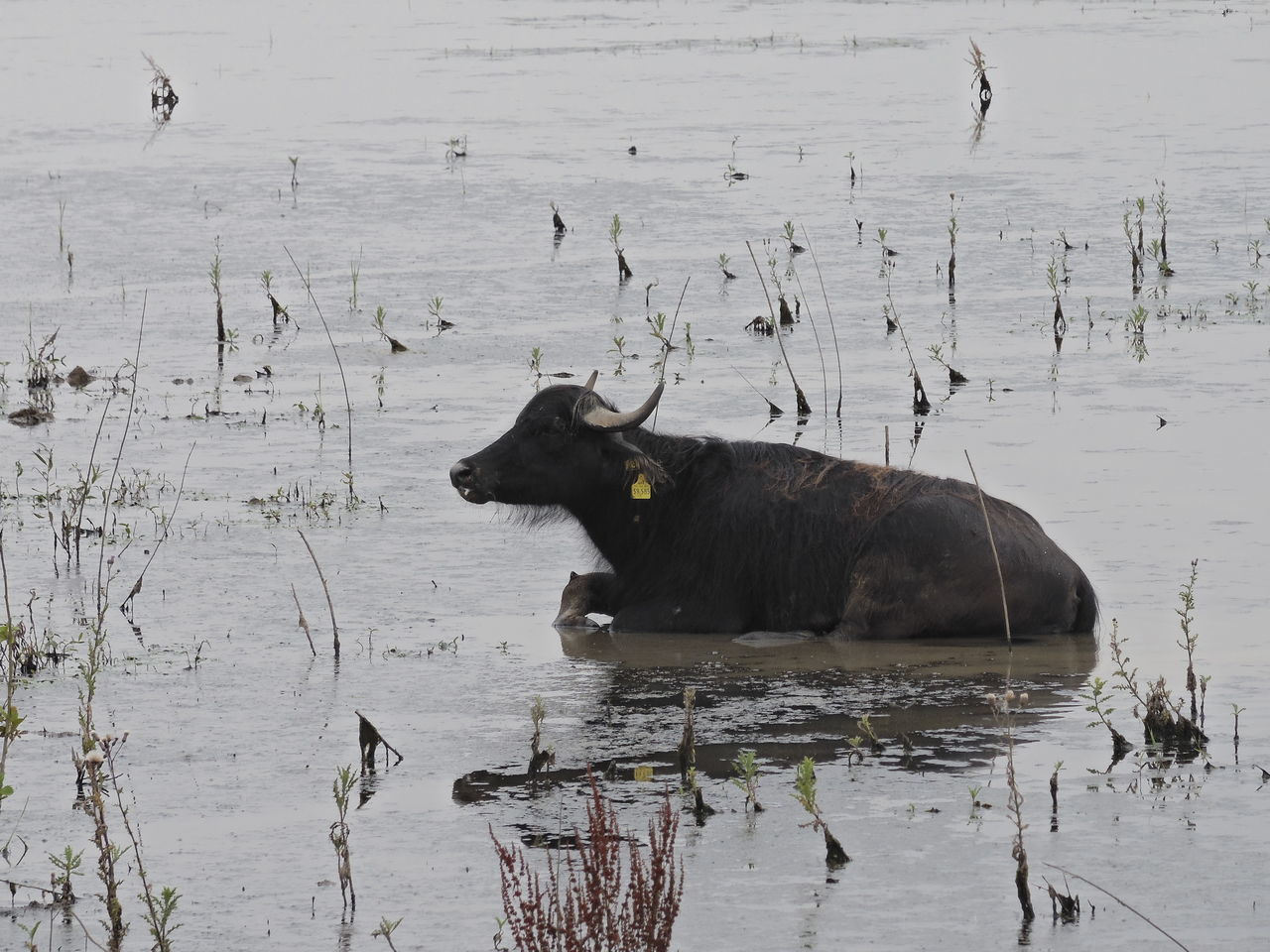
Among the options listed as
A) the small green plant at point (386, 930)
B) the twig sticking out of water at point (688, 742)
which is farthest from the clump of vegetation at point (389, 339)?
the small green plant at point (386, 930)

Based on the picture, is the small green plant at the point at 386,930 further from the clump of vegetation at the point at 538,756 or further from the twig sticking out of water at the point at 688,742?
the twig sticking out of water at the point at 688,742

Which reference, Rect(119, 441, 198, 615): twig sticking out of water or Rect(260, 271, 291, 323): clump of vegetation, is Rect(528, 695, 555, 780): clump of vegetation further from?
Rect(260, 271, 291, 323): clump of vegetation

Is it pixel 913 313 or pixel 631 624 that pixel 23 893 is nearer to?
pixel 631 624

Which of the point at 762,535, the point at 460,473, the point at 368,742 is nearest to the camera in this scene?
the point at 368,742

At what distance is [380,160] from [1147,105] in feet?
30.2

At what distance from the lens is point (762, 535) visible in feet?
27.1

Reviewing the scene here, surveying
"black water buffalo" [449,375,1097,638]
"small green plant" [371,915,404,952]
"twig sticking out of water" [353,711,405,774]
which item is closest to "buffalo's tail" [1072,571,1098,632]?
"black water buffalo" [449,375,1097,638]

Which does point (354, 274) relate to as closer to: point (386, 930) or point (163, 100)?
point (386, 930)

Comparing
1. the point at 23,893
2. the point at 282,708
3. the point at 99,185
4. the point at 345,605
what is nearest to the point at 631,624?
the point at 345,605

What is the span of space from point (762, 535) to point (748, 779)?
2.83 m

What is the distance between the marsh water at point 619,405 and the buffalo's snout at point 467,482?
41 centimetres

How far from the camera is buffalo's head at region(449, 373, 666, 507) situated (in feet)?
28.0

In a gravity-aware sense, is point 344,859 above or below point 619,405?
below

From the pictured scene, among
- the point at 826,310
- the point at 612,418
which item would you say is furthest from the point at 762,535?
the point at 826,310
